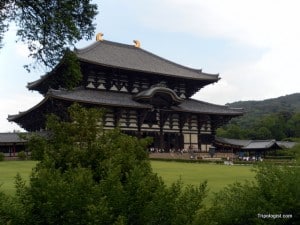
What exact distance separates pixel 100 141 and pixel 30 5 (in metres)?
7.64

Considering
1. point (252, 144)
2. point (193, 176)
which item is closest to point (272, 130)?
point (252, 144)

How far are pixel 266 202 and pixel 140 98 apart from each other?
37292 millimetres

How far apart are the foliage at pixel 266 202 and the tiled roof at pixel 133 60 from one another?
35075mm

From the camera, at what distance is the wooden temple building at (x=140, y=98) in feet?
142

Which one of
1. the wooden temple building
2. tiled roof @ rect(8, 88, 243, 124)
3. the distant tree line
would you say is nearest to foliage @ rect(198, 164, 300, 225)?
tiled roof @ rect(8, 88, 243, 124)

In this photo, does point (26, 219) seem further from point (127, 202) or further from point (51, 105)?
point (51, 105)

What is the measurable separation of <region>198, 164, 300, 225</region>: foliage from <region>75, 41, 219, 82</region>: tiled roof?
35075mm

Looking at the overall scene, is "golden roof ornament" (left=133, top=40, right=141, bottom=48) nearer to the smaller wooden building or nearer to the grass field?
the smaller wooden building

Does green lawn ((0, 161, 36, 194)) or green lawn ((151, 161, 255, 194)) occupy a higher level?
green lawn ((0, 161, 36, 194))

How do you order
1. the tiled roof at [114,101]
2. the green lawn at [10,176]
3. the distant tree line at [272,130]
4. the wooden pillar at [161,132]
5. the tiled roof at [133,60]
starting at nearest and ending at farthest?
the green lawn at [10,176], the tiled roof at [114,101], the tiled roof at [133,60], the wooden pillar at [161,132], the distant tree line at [272,130]

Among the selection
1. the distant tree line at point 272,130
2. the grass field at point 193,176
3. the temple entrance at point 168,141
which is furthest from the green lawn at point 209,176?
the distant tree line at point 272,130

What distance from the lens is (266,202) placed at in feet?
28.9

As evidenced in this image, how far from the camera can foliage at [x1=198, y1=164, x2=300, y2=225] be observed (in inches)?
345

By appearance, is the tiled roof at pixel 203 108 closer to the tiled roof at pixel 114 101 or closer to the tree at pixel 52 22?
the tiled roof at pixel 114 101
